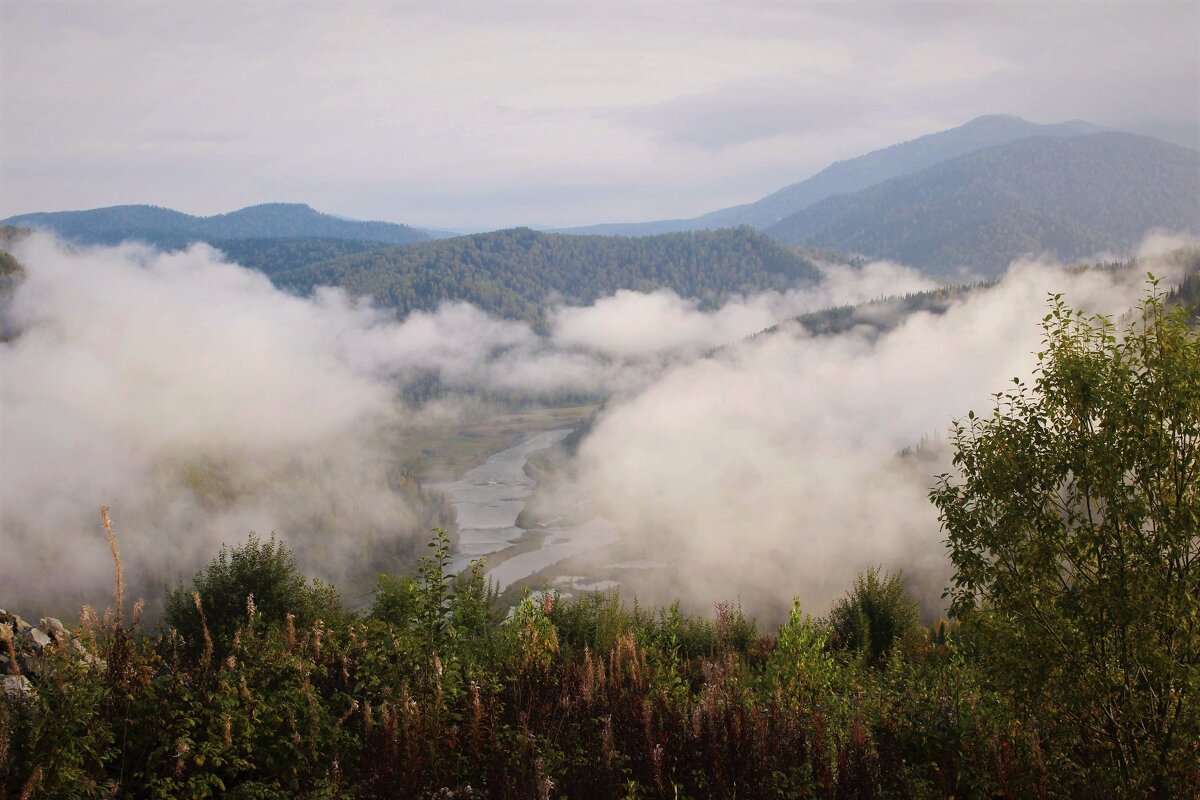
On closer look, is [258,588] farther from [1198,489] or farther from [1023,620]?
[1198,489]

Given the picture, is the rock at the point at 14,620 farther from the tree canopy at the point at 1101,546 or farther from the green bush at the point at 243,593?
the tree canopy at the point at 1101,546

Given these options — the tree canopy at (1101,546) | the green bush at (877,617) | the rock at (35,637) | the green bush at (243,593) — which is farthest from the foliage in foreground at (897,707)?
the green bush at (877,617)

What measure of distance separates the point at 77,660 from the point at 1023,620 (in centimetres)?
1261

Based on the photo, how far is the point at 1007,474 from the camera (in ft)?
37.8

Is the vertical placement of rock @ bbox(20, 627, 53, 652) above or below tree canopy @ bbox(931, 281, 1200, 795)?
below

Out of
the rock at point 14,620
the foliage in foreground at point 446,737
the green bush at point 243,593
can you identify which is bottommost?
the green bush at point 243,593

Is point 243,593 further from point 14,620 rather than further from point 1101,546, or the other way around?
point 1101,546

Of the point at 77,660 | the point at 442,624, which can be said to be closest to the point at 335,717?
the point at 77,660

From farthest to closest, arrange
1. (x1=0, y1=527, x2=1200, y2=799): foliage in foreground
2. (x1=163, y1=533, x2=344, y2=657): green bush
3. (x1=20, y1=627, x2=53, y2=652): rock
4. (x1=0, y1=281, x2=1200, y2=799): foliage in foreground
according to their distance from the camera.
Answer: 1. (x1=163, y1=533, x2=344, y2=657): green bush
2. (x1=20, y1=627, x2=53, y2=652): rock
3. (x1=0, y1=281, x2=1200, y2=799): foliage in foreground
4. (x1=0, y1=527, x2=1200, y2=799): foliage in foreground

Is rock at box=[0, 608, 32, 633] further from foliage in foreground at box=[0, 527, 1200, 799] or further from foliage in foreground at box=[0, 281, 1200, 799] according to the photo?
foliage in foreground at box=[0, 281, 1200, 799]

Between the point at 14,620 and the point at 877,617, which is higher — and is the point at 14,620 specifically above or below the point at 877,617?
above

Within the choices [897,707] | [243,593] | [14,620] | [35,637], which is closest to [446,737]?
[897,707]

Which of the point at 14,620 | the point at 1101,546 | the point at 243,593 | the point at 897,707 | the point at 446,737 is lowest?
the point at 243,593

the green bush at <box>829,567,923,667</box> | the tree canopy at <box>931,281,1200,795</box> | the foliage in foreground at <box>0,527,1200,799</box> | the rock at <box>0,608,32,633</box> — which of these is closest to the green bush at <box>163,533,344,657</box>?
the rock at <box>0,608,32,633</box>
